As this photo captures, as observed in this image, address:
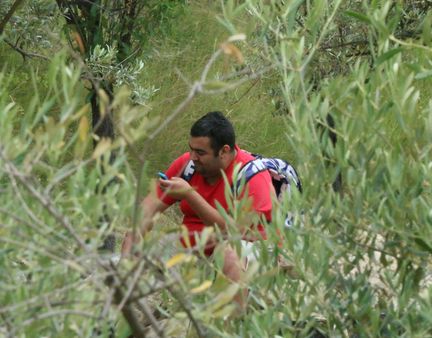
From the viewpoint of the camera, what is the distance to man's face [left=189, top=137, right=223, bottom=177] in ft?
20.0

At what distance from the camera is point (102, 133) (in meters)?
8.01

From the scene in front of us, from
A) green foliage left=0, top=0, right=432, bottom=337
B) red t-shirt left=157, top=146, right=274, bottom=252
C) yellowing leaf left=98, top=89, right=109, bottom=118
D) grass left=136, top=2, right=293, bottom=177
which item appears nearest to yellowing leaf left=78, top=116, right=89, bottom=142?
yellowing leaf left=98, top=89, right=109, bottom=118

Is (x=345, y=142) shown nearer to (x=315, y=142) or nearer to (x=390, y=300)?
(x=315, y=142)

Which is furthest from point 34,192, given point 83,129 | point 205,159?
point 205,159

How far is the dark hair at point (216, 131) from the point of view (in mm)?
6172

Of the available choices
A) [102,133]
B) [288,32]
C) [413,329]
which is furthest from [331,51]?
[413,329]

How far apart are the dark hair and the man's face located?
3 cm

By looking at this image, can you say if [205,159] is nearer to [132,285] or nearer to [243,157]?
[243,157]

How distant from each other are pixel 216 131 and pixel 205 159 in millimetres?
207

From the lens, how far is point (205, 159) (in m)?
6.12

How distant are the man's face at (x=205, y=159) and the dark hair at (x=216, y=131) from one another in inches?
1.2

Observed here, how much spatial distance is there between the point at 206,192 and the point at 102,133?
2.02 metres

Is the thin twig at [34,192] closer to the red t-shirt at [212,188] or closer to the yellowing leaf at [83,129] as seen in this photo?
the yellowing leaf at [83,129]

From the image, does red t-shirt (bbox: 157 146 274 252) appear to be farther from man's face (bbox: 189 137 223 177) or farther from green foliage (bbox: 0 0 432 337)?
green foliage (bbox: 0 0 432 337)
